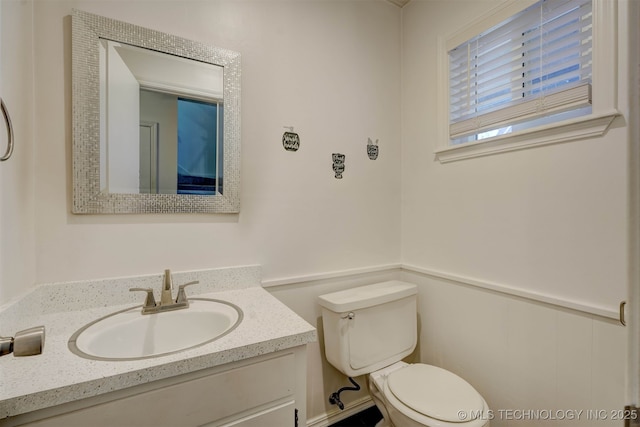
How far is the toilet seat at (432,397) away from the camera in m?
1.07

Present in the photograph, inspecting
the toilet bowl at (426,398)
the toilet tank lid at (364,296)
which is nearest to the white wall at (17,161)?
the toilet tank lid at (364,296)

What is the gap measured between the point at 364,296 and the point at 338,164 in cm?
73

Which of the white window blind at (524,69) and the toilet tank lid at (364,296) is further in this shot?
the toilet tank lid at (364,296)

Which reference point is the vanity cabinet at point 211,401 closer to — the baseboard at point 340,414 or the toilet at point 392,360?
the toilet at point 392,360

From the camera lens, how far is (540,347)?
3.94 feet

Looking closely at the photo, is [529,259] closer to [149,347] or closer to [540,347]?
[540,347]

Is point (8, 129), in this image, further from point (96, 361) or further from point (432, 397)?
point (432, 397)

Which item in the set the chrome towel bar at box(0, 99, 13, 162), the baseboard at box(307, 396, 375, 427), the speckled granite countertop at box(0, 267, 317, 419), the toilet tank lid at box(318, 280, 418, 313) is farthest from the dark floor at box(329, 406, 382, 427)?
the chrome towel bar at box(0, 99, 13, 162)

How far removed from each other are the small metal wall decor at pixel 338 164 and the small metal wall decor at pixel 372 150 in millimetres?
199

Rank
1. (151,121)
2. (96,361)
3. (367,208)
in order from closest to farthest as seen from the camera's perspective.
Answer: (96,361), (151,121), (367,208)

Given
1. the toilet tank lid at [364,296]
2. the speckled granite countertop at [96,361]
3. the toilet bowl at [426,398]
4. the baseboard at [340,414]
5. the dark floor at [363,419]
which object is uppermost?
the speckled granite countertop at [96,361]

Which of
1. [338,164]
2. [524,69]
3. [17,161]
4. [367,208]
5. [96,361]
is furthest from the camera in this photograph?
[367,208]

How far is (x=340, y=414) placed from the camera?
162 cm

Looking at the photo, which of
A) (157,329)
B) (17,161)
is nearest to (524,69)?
(157,329)
